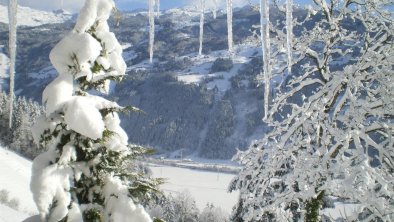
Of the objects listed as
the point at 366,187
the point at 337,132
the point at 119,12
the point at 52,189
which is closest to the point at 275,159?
the point at 337,132

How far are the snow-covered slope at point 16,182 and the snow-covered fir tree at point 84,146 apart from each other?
28496 millimetres

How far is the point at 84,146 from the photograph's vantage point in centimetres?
612

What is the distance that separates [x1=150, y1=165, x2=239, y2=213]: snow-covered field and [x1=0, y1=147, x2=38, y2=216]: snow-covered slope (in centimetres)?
5015

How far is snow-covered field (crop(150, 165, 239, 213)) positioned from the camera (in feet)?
352

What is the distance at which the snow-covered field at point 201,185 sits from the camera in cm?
10744

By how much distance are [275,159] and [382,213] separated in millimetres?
2788

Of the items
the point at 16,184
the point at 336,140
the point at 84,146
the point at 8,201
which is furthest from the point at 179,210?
the point at 84,146

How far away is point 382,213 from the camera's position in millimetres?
7883

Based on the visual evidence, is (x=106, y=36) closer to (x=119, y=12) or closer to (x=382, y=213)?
(x=119, y=12)

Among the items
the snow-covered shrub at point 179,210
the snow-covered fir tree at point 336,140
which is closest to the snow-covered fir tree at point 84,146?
the snow-covered fir tree at point 336,140

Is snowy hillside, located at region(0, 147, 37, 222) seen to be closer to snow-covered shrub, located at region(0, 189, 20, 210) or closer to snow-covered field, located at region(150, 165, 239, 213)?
snow-covered shrub, located at region(0, 189, 20, 210)

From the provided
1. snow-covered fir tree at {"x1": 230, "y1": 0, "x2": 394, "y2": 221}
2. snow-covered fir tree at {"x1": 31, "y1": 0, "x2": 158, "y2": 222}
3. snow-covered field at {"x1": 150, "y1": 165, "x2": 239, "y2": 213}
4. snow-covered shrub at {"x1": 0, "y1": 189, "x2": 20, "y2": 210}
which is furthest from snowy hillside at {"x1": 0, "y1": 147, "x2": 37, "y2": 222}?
snow-covered field at {"x1": 150, "y1": 165, "x2": 239, "y2": 213}

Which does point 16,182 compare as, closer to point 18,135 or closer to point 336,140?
point 18,135

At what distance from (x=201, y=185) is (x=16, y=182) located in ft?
293
